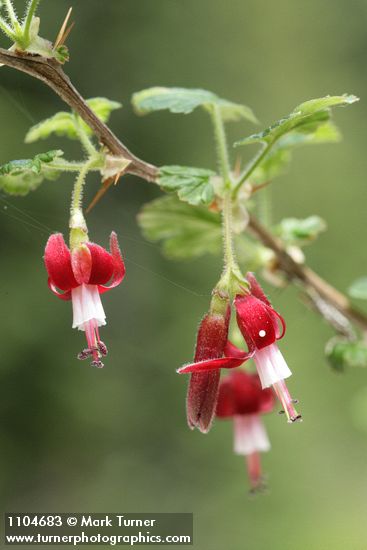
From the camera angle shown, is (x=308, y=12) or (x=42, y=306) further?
(x=308, y=12)

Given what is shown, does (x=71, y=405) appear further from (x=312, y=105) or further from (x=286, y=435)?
(x=312, y=105)

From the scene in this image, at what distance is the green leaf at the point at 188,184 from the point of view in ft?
3.64

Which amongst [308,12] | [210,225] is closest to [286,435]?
[210,225]

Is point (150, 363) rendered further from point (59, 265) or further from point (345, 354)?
point (59, 265)

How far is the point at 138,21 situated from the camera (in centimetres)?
448

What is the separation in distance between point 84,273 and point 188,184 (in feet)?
1.01

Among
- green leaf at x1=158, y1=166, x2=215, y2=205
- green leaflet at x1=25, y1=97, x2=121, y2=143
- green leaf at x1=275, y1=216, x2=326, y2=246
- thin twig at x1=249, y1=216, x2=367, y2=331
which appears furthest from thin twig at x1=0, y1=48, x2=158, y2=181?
green leaf at x1=275, y1=216, x2=326, y2=246

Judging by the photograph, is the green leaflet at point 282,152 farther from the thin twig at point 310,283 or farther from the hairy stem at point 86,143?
the hairy stem at point 86,143

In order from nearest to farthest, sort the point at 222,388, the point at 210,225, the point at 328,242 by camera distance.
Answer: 1. the point at 222,388
2. the point at 210,225
3. the point at 328,242

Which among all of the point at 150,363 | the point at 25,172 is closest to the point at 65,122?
the point at 25,172

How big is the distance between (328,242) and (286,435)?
129 cm

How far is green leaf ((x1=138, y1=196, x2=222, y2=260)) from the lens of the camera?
5.11 ft

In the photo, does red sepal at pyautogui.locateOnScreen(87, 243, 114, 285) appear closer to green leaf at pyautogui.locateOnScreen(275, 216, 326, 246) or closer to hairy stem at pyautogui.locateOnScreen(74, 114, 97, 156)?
hairy stem at pyautogui.locateOnScreen(74, 114, 97, 156)

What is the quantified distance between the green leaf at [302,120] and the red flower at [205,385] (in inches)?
11.7
